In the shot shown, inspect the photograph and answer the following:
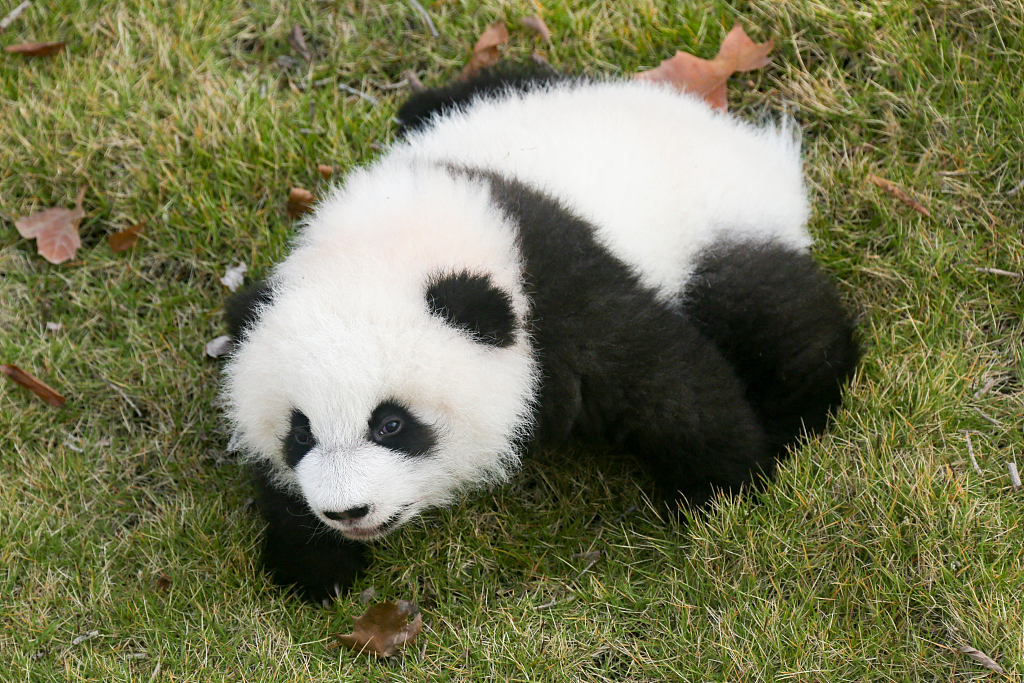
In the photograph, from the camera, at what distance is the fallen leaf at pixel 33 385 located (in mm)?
4020

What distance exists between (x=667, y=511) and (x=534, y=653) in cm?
78

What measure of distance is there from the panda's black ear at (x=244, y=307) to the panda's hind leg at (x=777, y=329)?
155 cm

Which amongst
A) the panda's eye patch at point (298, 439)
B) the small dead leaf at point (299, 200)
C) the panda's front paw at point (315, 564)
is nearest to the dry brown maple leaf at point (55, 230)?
the small dead leaf at point (299, 200)

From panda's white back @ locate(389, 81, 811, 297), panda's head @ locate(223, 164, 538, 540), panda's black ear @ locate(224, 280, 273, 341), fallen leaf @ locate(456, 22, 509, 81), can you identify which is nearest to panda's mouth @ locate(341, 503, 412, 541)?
panda's head @ locate(223, 164, 538, 540)

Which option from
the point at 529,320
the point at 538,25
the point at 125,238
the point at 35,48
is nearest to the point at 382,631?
the point at 529,320

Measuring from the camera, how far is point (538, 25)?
4449 millimetres

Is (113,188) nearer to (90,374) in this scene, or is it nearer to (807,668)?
(90,374)

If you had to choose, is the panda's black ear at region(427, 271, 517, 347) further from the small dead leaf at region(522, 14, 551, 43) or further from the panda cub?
the small dead leaf at region(522, 14, 551, 43)

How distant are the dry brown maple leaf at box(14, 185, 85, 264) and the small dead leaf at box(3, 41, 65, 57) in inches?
32.3

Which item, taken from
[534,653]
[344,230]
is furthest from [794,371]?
[344,230]

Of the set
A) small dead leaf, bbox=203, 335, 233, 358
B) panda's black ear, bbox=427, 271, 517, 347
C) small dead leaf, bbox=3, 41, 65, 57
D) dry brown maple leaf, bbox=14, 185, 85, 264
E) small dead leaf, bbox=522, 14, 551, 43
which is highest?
small dead leaf, bbox=522, 14, 551, 43

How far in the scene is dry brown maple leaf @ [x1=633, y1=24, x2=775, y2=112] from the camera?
4301 millimetres

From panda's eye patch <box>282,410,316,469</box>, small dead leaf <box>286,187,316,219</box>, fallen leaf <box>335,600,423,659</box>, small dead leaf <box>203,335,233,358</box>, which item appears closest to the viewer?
panda's eye patch <box>282,410,316,469</box>

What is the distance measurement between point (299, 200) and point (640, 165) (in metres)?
1.71
